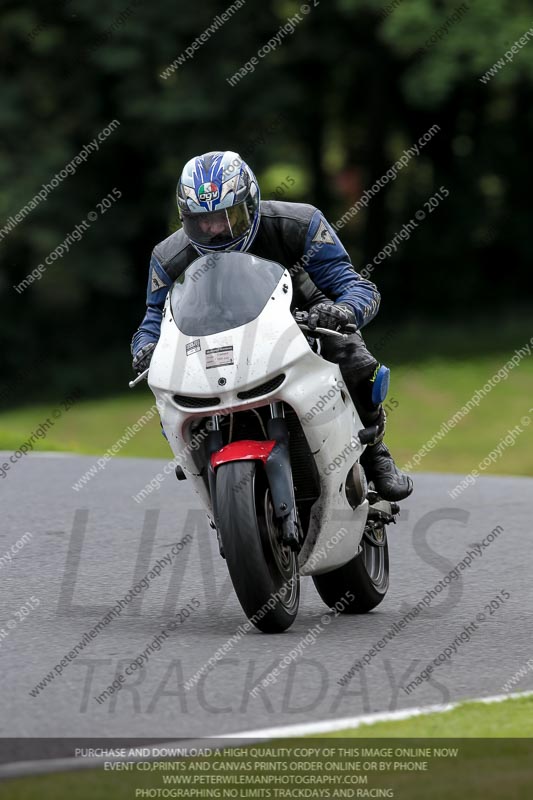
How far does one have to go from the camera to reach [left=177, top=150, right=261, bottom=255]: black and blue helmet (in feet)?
19.6

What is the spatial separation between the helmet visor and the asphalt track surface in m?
1.61

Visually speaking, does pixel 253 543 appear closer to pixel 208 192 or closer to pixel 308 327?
pixel 308 327

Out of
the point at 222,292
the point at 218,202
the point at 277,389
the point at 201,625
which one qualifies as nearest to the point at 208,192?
the point at 218,202

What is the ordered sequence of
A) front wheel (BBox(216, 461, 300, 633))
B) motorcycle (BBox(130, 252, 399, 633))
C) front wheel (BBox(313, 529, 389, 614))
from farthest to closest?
front wheel (BBox(313, 529, 389, 614)), motorcycle (BBox(130, 252, 399, 633)), front wheel (BBox(216, 461, 300, 633))

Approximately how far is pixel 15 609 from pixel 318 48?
933 inches

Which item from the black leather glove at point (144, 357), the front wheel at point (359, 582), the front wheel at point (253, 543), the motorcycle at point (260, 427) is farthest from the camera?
the front wheel at point (359, 582)

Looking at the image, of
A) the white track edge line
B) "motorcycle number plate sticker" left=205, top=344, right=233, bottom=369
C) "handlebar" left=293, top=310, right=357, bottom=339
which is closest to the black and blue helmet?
"handlebar" left=293, top=310, right=357, bottom=339

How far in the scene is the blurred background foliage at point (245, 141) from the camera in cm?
2594

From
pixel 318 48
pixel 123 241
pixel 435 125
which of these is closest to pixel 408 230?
pixel 435 125

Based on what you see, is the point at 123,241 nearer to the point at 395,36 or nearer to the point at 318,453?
the point at 395,36

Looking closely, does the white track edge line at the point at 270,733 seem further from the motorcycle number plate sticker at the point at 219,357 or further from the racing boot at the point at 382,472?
the racing boot at the point at 382,472

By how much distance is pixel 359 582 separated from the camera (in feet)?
21.5

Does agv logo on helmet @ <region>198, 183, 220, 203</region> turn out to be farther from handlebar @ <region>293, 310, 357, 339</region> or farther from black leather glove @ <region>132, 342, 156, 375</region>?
black leather glove @ <region>132, 342, 156, 375</region>

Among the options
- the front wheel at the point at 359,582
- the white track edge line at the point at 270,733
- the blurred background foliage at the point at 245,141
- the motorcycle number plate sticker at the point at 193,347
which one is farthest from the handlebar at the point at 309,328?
the blurred background foliage at the point at 245,141
